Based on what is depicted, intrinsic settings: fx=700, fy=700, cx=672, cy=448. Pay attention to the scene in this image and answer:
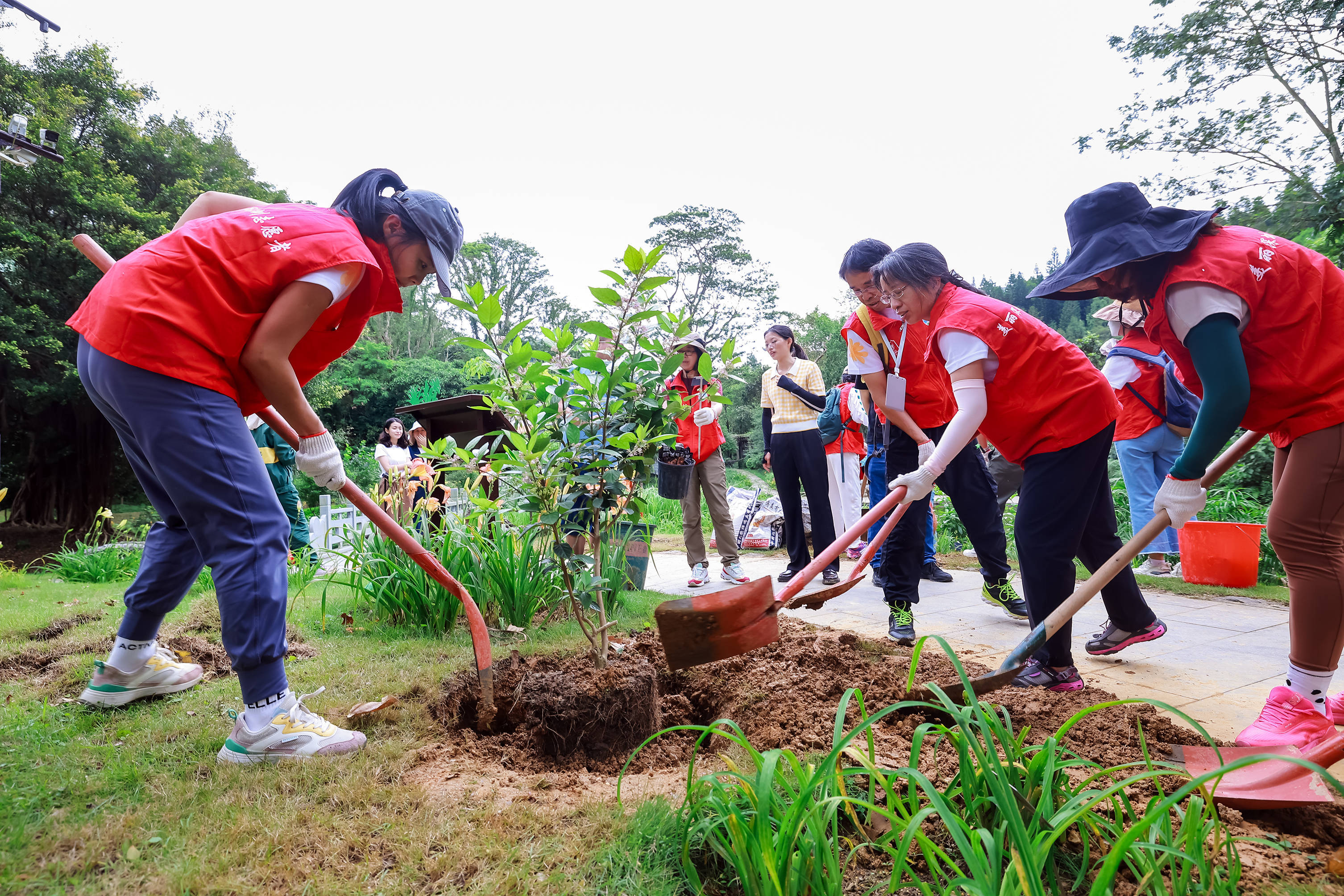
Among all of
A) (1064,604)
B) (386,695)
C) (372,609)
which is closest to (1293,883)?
(1064,604)

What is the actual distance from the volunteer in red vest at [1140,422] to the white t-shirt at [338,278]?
4.46 meters

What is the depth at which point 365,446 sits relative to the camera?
61.2ft

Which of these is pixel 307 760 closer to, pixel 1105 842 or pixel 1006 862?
pixel 1006 862

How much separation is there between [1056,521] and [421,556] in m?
2.11

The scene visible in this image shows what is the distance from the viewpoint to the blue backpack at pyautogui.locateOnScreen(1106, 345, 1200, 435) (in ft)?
14.6

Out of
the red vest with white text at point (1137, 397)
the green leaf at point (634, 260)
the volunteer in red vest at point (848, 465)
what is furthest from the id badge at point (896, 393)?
the volunteer in red vest at point (848, 465)

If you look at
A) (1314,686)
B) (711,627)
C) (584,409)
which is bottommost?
(1314,686)

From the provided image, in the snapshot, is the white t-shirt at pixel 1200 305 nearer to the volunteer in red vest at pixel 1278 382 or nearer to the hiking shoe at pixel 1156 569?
the volunteer in red vest at pixel 1278 382

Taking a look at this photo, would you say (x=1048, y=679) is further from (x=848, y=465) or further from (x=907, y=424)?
(x=848, y=465)

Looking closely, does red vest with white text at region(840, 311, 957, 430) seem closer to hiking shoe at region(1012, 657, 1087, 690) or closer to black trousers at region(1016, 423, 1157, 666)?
black trousers at region(1016, 423, 1157, 666)

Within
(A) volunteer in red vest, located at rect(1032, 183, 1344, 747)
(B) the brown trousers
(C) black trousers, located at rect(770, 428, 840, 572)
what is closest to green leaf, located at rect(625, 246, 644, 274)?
(A) volunteer in red vest, located at rect(1032, 183, 1344, 747)

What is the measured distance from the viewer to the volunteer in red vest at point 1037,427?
2328 millimetres

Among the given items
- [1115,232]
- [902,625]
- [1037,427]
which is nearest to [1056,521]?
[1037,427]

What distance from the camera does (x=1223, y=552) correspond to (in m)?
4.25
